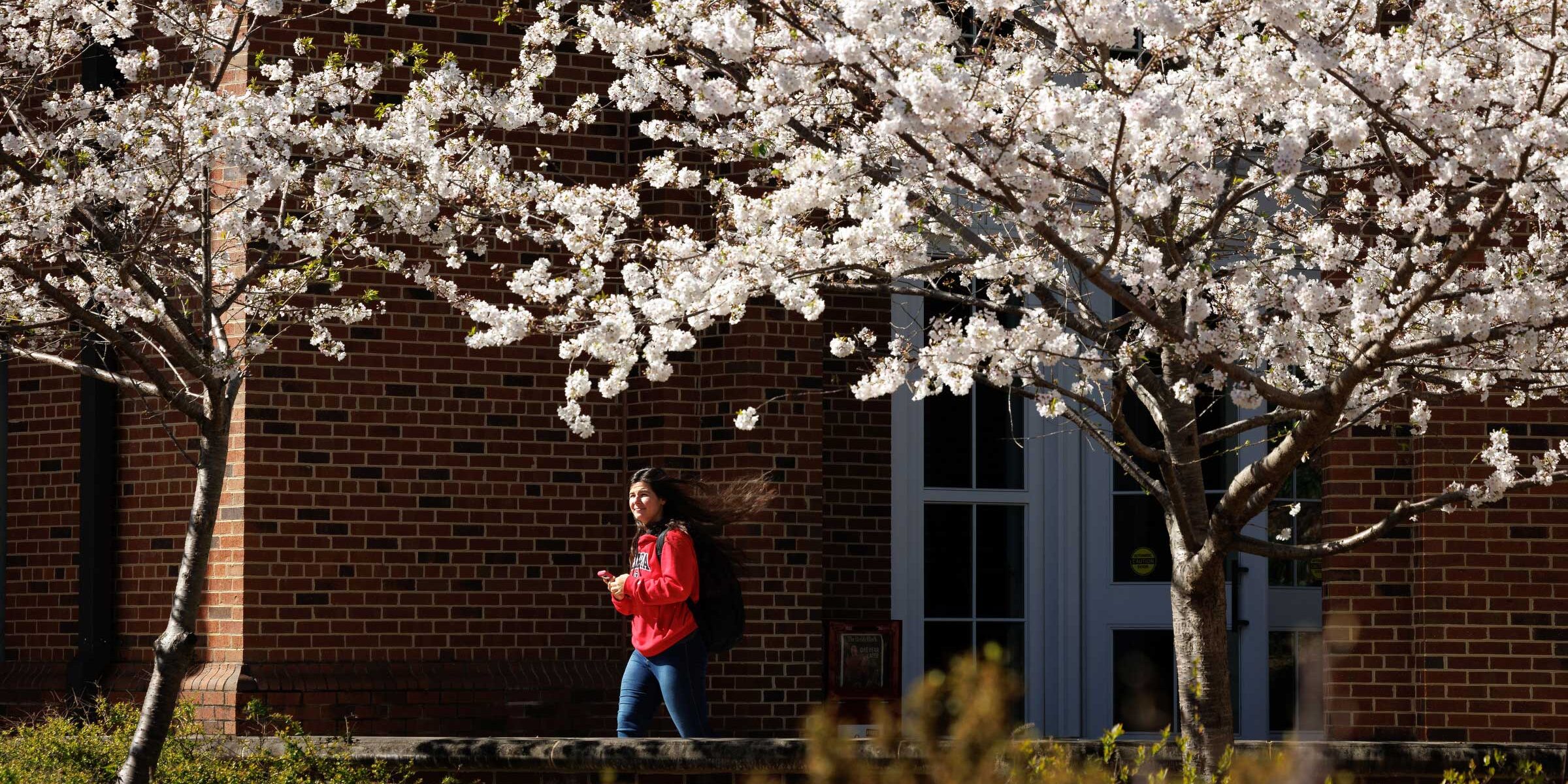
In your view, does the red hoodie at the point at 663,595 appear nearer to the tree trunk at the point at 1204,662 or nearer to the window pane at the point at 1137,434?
the tree trunk at the point at 1204,662

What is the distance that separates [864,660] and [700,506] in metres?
1.83

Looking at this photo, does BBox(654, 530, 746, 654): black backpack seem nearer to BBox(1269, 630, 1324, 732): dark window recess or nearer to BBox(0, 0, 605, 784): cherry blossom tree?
BBox(0, 0, 605, 784): cherry blossom tree

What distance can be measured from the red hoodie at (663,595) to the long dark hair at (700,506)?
3.9 inches

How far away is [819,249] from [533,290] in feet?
3.49

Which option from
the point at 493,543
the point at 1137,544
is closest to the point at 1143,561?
the point at 1137,544

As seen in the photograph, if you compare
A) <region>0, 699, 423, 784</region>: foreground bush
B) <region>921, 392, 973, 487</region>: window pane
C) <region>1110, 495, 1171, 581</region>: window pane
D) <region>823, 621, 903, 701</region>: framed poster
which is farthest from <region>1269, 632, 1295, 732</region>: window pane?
<region>0, 699, 423, 784</region>: foreground bush

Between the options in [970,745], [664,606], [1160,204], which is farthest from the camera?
[664,606]

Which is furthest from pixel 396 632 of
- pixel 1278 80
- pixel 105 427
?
pixel 1278 80

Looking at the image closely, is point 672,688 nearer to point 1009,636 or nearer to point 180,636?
point 180,636

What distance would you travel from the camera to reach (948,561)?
9555 mm

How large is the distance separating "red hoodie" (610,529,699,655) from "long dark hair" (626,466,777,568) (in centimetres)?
10

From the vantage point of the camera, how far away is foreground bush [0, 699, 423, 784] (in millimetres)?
6617

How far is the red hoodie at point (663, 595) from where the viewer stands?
738cm

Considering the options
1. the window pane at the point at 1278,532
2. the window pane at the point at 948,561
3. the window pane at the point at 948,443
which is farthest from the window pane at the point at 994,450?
the window pane at the point at 1278,532
